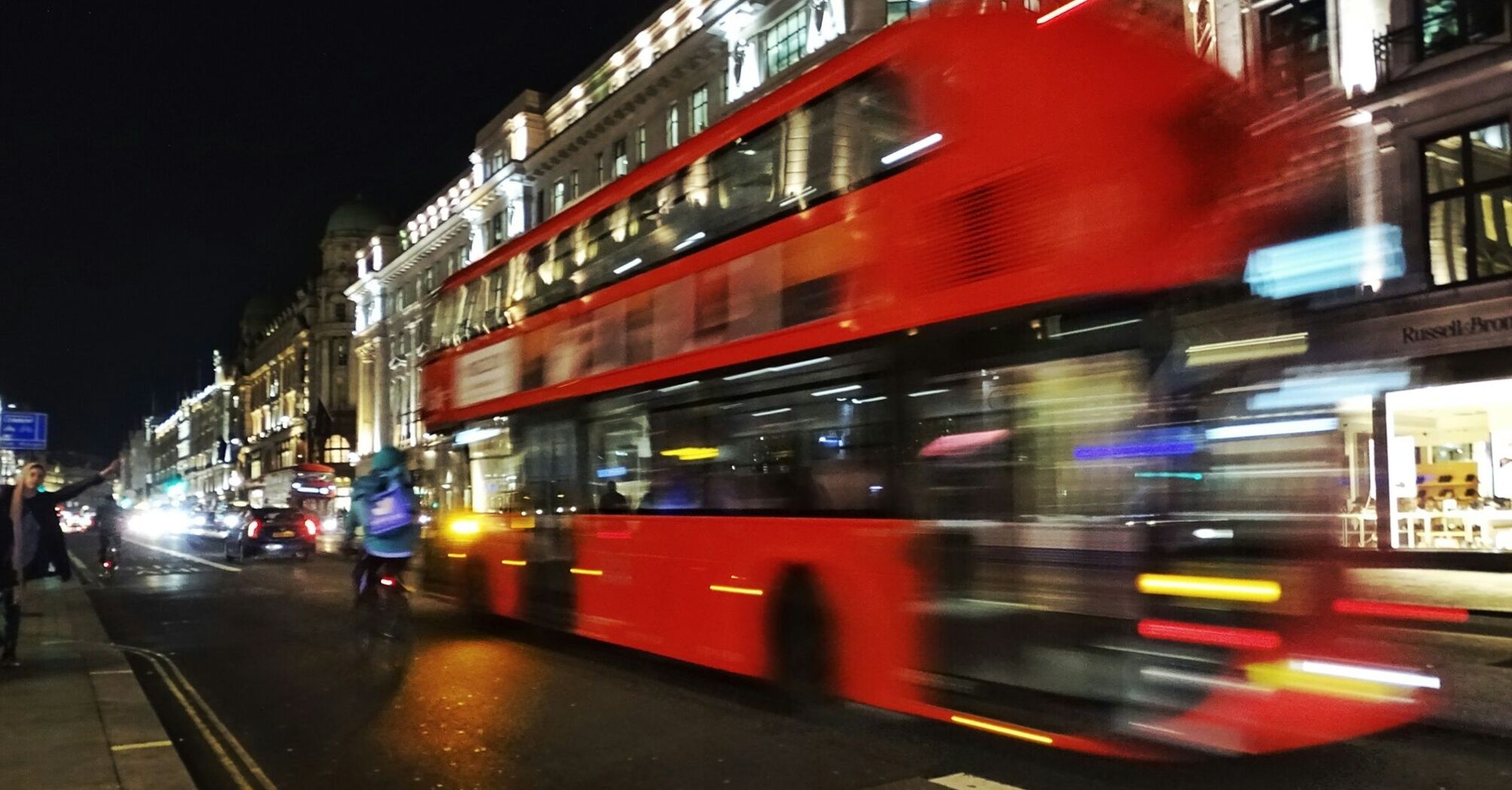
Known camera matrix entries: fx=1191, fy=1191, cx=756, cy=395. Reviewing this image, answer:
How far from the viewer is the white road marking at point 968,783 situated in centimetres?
605

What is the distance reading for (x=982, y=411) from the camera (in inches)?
252

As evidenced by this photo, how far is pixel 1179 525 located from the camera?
5.63 meters

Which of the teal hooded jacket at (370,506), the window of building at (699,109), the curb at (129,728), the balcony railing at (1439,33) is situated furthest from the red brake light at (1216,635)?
the window of building at (699,109)

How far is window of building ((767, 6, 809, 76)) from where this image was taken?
30.3 m

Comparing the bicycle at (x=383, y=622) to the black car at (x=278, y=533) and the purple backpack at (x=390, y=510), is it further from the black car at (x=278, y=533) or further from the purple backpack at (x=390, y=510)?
the black car at (x=278, y=533)

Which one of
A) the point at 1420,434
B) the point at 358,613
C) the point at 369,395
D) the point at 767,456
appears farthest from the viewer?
the point at 369,395

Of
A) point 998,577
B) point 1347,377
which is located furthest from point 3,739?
point 1347,377

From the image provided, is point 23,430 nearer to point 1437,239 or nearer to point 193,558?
point 193,558

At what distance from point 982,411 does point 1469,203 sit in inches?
635

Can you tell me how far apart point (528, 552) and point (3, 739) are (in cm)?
525

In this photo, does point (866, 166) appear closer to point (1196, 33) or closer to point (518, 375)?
point (518, 375)

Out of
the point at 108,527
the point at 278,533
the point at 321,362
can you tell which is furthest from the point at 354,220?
the point at 108,527

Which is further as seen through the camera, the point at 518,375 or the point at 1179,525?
the point at 518,375

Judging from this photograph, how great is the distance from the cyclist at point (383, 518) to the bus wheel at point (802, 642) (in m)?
4.02
